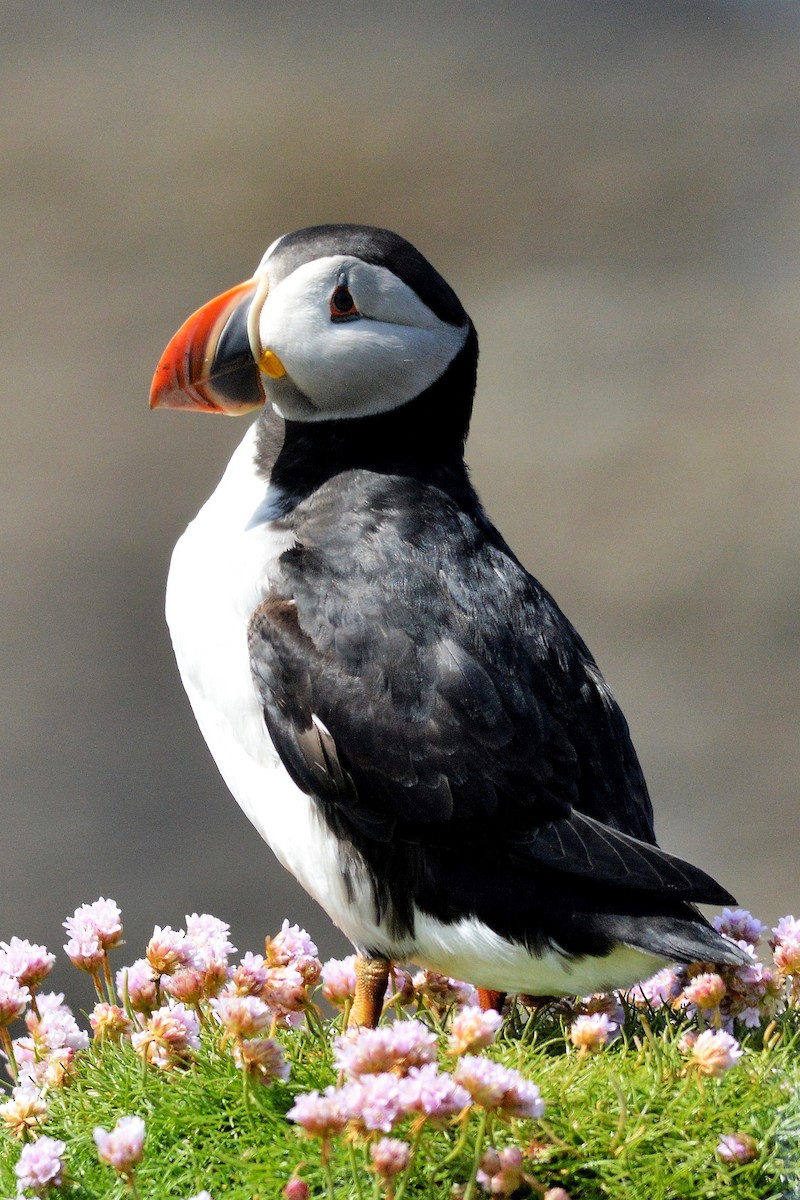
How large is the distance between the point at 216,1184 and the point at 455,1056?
395 mm

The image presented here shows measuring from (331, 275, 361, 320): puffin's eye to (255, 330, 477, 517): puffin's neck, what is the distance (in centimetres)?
22

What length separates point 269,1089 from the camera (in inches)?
84.1

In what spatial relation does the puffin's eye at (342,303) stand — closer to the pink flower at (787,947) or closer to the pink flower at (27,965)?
the pink flower at (27,965)

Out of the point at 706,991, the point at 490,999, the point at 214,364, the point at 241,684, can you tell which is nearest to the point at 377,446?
the point at 214,364

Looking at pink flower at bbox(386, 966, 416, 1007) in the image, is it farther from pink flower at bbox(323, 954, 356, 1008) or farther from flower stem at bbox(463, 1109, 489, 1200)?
flower stem at bbox(463, 1109, 489, 1200)

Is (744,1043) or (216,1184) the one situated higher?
(744,1043)

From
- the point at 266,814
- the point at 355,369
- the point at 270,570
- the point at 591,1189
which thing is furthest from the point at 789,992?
the point at 355,369

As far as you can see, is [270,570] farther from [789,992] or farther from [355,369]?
[789,992]

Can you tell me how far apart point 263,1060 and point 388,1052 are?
0.36 m

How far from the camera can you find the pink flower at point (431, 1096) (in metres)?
1.70

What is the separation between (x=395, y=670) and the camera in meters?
2.47

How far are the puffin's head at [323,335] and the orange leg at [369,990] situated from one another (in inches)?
43.3

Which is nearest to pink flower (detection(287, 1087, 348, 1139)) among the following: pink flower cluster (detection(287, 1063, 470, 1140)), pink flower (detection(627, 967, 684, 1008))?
pink flower cluster (detection(287, 1063, 470, 1140))

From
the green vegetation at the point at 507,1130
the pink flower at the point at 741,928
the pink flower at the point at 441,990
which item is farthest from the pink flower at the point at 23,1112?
the pink flower at the point at 741,928
